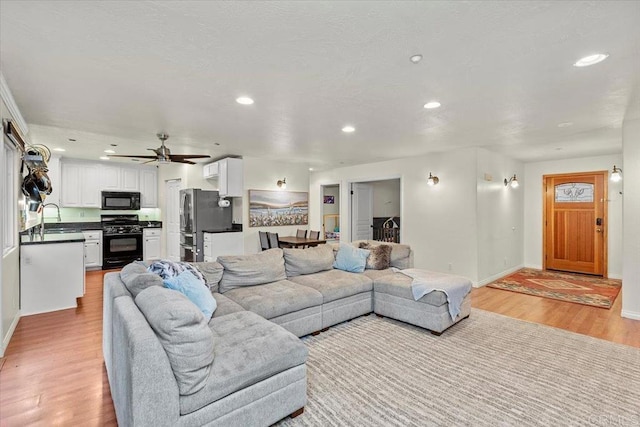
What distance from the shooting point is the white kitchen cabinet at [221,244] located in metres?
6.02

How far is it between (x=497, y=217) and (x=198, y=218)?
19.0 feet

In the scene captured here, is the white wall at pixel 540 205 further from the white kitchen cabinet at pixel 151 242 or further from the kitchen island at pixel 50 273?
the white kitchen cabinet at pixel 151 242

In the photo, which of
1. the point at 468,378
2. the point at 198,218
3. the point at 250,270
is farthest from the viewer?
the point at 198,218

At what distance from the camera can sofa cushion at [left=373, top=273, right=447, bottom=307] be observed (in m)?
3.29

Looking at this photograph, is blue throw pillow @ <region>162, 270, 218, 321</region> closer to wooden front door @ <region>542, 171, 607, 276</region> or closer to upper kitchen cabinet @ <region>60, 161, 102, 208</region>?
upper kitchen cabinet @ <region>60, 161, 102, 208</region>

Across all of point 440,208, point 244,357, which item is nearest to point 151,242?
point 440,208

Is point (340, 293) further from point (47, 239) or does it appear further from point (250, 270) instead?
point (47, 239)

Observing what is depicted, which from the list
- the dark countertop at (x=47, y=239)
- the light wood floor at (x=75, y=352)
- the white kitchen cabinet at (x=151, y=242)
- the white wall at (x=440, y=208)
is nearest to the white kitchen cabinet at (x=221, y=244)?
the light wood floor at (x=75, y=352)

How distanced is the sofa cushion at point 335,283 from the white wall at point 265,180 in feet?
9.40

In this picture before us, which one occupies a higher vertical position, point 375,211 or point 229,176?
point 229,176

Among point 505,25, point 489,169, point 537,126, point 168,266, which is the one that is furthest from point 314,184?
point 505,25

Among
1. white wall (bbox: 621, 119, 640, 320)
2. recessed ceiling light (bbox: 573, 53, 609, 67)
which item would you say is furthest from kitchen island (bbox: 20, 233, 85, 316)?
white wall (bbox: 621, 119, 640, 320)

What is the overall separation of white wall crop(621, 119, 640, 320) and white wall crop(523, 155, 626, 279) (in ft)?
9.16

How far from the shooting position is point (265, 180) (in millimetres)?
6664
